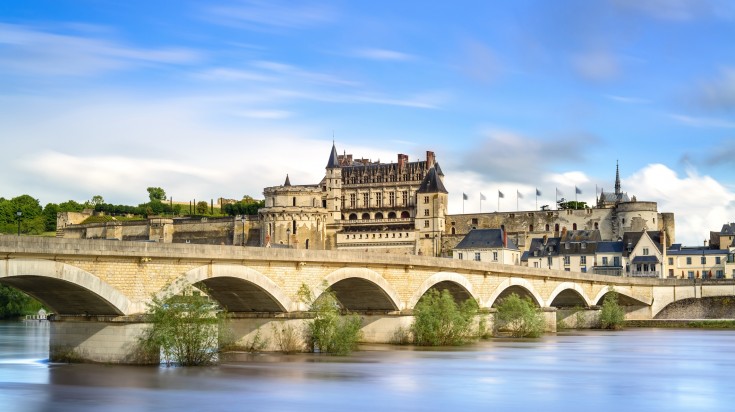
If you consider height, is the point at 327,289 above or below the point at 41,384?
above

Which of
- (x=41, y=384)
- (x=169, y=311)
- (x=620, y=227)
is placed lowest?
(x=41, y=384)

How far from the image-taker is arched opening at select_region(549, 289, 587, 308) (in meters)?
58.9

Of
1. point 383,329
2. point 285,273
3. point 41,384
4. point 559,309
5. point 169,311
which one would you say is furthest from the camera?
point 559,309

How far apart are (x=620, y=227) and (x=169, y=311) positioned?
86.8 metres

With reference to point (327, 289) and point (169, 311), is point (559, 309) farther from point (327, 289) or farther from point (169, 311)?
point (169, 311)

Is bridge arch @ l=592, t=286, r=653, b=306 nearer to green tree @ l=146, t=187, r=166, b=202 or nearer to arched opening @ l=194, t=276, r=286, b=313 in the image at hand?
arched opening @ l=194, t=276, r=286, b=313

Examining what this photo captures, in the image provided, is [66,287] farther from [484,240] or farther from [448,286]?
[484,240]

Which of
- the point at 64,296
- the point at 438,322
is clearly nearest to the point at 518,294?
the point at 438,322

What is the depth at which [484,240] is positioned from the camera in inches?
3489

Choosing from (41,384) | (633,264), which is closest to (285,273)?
(41,384)

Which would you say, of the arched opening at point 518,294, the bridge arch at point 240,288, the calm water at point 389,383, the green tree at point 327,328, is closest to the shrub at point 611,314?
the arched opening at point 518,294

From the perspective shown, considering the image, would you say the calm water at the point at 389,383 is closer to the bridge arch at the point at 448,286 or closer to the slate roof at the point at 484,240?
the bridge arch at the point at 448,286

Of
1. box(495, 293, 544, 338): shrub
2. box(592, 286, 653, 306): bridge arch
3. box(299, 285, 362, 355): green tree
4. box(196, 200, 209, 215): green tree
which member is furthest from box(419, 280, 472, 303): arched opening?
box(196, 200, 209, 215): green tree

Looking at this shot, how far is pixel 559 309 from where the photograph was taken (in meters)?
61.2
